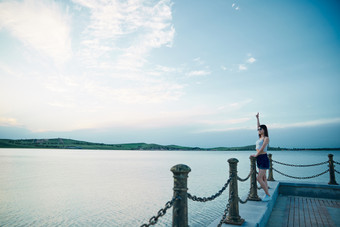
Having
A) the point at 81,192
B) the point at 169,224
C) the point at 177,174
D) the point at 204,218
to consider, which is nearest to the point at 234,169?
the point at 177,174

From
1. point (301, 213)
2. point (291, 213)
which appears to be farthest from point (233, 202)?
point (301, 213)

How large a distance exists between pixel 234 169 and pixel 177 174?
217 cm

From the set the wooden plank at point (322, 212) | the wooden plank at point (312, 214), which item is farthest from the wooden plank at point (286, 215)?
the wooden plank at point (322, 212)

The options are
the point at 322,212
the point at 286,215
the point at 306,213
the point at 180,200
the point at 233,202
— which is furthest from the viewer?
the point at 322,212

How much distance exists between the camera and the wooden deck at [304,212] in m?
5.93

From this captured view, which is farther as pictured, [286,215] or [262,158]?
[262,158]

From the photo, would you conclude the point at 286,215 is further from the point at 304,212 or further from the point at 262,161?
the point at 262,161

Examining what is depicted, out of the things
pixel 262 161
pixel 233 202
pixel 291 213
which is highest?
pixel 262 161

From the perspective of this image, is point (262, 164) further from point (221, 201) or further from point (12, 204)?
point (12, 204)

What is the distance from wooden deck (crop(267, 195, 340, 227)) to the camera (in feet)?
19.5

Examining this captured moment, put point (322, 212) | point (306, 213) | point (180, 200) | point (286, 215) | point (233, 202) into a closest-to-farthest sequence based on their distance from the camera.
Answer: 1. point (180, 200)
2. point (233, 202)
3. point (286, 215)
4. point (306, 213)
5. point (322, 212)

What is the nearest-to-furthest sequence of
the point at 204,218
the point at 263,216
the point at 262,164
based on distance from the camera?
the point at 263,216
the point at 262,164
the point at 204,218

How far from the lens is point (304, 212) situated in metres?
6.89

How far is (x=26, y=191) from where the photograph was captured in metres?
20.8
